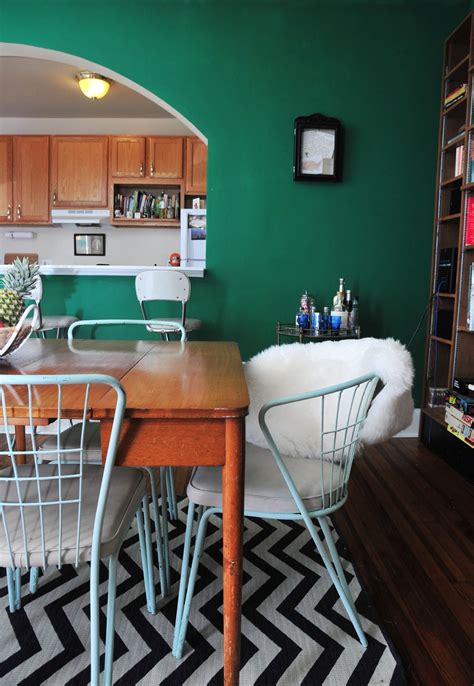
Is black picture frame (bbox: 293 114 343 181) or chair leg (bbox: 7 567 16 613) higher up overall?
black picture frame (bbox: 293 114 343 181)

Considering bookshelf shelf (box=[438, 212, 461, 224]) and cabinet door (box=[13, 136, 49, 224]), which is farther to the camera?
cabinet door (box=[13, 136, 49, 224])

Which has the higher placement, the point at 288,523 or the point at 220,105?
the point at 220,105

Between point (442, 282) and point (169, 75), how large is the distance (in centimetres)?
222

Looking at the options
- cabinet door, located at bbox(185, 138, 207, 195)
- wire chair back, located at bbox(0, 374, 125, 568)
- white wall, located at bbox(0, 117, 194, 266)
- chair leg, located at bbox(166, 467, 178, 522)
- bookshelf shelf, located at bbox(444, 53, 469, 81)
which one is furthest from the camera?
white wall, located at bbox(0, 117, 194, 266)

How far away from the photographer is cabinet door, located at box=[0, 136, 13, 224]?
570 centimetres

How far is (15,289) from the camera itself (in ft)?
4.89

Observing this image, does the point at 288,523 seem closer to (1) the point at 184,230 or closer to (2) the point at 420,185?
(2) the point at 420,185

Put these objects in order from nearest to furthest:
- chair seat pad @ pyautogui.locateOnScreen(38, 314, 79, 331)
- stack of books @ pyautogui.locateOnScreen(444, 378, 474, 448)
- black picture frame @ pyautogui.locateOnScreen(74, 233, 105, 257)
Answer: stack of books @ pyautogui.locateOnScreen(444, 378, 474, 448)
chair seat pad @ pyautogui.locateOnScreen(38, 314, 79, 331)
black picture frame @ pyautogui.locateOnScreen(74, 233, 105, 257)

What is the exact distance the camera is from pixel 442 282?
3.02 meters

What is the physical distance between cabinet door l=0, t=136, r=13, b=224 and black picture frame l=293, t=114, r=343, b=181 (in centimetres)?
400

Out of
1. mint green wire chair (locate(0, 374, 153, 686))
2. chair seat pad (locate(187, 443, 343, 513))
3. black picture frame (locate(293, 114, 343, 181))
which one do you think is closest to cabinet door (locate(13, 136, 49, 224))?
black picture frame (locate(293, 114, 343, 181))

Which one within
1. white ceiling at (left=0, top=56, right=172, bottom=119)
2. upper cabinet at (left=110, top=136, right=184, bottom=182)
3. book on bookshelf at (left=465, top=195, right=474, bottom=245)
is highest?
white ceiling at (left=0, top=56, right=172, bottom=119)

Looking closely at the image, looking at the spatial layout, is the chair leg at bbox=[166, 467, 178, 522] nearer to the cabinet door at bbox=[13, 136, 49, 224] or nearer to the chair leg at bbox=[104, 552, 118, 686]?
the chair leg at bbox=[104, 552, 118, 686]

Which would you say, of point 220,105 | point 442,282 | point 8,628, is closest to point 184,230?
point 220,105
